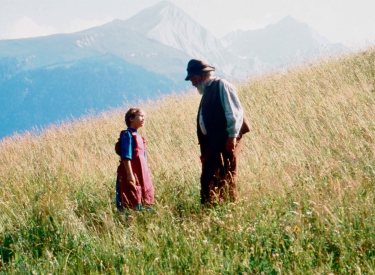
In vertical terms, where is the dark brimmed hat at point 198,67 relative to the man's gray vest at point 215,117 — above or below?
above

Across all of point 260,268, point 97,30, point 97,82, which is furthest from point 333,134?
point 97,30

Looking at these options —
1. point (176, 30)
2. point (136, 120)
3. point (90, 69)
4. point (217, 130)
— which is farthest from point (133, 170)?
point (176, 30)

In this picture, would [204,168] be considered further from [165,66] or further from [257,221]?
[165,66]

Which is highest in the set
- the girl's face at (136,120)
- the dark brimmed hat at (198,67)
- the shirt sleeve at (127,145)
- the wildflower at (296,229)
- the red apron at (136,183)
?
the dark brimmed hat at (198,67)

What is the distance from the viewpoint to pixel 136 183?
14.1ft

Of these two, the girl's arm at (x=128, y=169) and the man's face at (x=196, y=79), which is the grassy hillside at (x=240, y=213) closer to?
the girl's arm at (x=128, y=169)

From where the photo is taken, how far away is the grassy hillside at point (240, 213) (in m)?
3.03

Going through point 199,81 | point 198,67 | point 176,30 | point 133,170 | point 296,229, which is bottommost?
point 296,229

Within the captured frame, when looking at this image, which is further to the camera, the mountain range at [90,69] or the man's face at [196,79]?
the mountain range at [90,69]

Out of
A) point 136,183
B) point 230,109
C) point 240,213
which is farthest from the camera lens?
point 136,183

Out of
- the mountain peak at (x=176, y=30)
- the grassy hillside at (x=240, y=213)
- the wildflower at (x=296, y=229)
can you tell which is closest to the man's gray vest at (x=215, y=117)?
the grassy hillside at (x=240, y=213)

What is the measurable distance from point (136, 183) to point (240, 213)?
1.22 meters

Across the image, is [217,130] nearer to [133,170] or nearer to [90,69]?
[133,170]

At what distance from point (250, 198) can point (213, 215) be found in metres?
0.45
